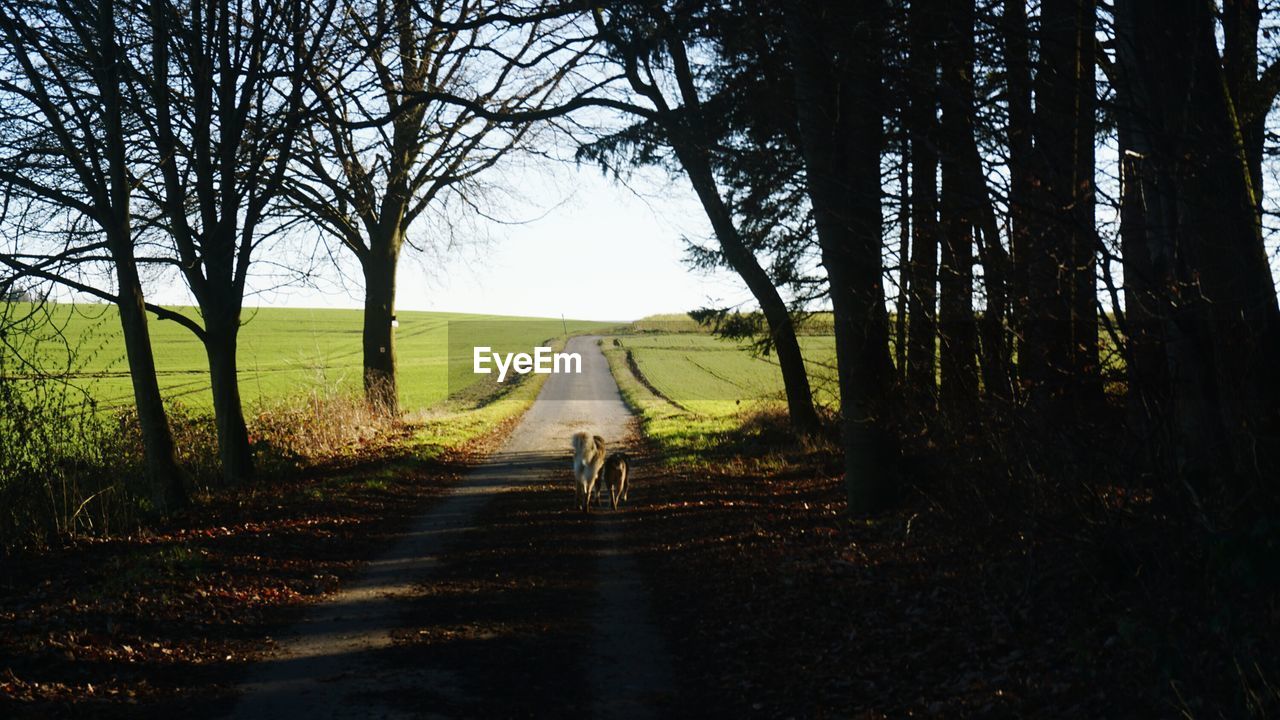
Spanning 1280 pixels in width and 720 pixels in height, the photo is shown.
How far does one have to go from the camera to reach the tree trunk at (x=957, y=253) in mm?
8047

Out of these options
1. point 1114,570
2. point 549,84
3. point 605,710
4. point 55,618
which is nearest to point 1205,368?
point 1114,570

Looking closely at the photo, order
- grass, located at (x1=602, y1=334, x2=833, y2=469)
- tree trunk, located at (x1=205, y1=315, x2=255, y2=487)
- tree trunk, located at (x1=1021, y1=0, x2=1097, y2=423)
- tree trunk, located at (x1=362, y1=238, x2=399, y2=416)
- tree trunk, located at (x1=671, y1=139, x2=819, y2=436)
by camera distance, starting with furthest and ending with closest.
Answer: tree trunk, located at (x1=362, y1=238, x2=399, y2=416) < grass, located at (x1=602, y1=334, x2=833, y2=469) < tree trunk, located at (x1=671, y1=139, x2=819, y2=436) < tree trunk, located at (x1=205, y1=315, x2=255, y2=487) < tree trunk, located at (x1=1021, y1=0, x2=1097, y2=423)

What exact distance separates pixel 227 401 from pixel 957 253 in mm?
11673

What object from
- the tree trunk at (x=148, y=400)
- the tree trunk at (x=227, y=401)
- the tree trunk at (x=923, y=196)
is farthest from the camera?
the tree trunk at (x=227, y=401)

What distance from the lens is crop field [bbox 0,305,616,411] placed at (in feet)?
47.9

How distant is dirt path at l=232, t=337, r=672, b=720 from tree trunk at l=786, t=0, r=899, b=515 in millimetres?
3239

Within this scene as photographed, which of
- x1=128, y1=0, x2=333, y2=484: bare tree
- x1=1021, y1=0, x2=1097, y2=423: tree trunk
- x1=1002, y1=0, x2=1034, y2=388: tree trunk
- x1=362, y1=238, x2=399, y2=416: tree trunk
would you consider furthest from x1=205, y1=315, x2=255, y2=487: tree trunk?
x1=1021, y1=0, x2=1097, y2=423: tree trunk

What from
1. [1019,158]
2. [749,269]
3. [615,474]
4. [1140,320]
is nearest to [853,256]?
[1019,158]

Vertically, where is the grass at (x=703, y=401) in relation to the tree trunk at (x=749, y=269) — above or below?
below

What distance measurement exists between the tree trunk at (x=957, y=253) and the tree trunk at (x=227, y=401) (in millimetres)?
11021

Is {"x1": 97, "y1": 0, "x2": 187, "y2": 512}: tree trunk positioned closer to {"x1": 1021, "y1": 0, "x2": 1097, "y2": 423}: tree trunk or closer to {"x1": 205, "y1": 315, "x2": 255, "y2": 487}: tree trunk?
{"x1": 205, "y1": 315, "x2": 255, "y2": 487}: tree trunk

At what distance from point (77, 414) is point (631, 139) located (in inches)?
433

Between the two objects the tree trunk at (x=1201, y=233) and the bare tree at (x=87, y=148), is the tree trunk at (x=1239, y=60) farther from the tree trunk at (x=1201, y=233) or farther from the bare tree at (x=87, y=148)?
the bare tree at (x=87, y=148)
